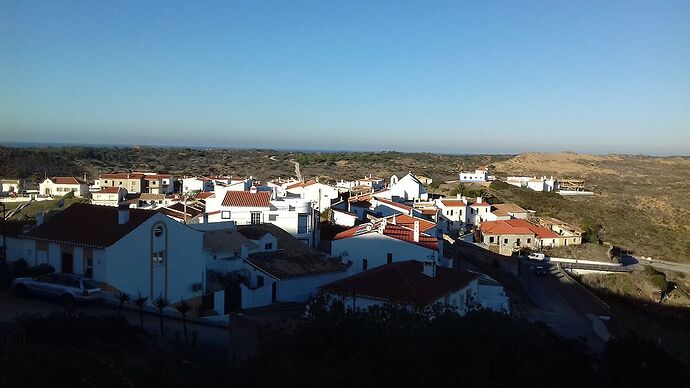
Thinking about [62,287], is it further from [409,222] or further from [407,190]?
[407,190]

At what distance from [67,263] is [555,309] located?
23.4m

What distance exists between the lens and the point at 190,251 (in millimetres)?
23094

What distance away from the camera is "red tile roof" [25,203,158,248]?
2131 cm

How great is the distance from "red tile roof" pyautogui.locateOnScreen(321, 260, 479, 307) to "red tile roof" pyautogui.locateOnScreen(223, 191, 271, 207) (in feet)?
42.5

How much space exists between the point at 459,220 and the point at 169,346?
41766 millimetres

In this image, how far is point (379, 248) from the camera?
30.3 metres

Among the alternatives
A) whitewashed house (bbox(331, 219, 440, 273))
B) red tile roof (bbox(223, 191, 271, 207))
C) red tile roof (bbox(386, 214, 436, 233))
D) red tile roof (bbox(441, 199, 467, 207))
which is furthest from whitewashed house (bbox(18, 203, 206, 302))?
red tile roof (bbox(441, 199, 467, 207))

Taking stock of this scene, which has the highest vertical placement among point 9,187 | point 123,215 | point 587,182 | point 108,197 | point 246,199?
point 123,215

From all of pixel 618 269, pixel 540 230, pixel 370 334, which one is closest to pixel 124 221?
pixel 370 334

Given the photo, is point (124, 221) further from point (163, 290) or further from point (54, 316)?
point (54, 316)

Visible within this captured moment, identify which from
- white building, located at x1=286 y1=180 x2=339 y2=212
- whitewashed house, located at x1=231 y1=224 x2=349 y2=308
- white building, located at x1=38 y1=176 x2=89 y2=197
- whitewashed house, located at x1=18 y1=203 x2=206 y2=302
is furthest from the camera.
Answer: white building, located at x1=38 y1=176 x2=89 y2=197

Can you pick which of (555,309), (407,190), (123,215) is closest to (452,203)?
(407,190)

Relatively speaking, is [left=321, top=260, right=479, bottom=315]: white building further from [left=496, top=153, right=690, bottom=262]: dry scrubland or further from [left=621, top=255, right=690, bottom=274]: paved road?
[left=496, top=153, right=690, bottom=262]: dry scrubland

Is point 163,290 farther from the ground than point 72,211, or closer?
closer
